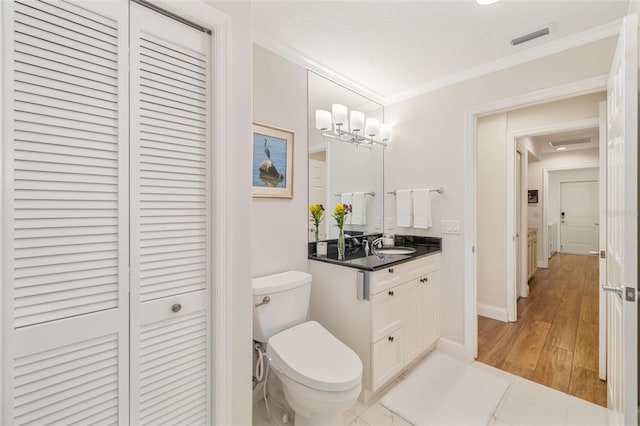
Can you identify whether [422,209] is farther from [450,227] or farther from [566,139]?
[566,139]

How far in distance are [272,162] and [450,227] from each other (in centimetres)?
160

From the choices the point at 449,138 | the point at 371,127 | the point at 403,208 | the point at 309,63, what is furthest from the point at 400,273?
the point at 309,63

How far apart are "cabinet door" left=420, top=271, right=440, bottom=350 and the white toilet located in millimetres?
948

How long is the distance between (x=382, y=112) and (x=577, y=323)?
3005mm

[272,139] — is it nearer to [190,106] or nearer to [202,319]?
[190,106]

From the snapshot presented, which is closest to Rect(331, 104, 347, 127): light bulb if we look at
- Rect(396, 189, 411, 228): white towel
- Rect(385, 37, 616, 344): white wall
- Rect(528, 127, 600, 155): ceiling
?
Rect(385, 37, 616, 344): white wall

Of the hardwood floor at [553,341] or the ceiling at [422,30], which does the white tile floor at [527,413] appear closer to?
the hardwood floor at [553,341]

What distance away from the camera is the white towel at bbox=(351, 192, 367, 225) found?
2629 mm

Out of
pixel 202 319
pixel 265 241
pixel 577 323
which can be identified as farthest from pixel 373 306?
pixel 577 323

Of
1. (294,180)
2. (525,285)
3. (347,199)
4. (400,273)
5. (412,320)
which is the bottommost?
(525,285)

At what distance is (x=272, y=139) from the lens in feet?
A: 6.40

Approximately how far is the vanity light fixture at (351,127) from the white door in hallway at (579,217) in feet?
23.3

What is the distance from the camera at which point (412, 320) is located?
83.6 inches

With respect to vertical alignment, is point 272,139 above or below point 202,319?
above
